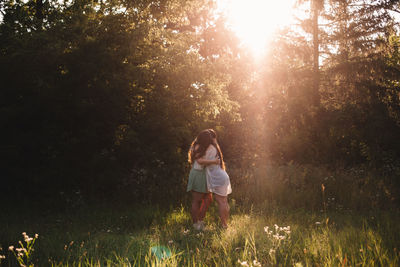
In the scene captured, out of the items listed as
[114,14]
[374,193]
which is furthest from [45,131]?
[374,193]

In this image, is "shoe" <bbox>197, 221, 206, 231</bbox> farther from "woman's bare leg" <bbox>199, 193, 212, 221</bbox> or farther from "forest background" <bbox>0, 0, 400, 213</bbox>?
"forest background" <bbox>0, 0, 400, 213</bbox>

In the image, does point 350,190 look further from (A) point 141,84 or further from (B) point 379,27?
(B) point 379,27

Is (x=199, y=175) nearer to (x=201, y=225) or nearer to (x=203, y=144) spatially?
(x=203, y=144)

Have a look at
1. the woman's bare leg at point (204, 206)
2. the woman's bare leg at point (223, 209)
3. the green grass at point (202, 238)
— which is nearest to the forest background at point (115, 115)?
the green grass at point (202, 238)

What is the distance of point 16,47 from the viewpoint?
9.74 meters

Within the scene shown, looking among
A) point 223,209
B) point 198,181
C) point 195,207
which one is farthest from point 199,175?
point 223,209

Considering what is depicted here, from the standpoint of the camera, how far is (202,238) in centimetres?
485

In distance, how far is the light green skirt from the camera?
660 cm

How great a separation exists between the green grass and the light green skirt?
2.45ft

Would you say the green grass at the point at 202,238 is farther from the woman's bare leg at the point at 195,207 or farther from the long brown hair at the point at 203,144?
the long brown hair at the point at 203,144

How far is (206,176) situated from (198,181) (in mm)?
200

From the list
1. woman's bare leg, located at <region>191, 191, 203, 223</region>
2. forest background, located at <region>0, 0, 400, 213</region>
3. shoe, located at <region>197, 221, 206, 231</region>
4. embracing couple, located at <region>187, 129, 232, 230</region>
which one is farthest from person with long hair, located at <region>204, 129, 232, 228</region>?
forest background, located at <region>0, 0, 400, 213</region>

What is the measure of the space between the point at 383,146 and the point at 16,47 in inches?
571

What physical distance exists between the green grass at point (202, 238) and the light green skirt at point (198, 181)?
0.75 metres
